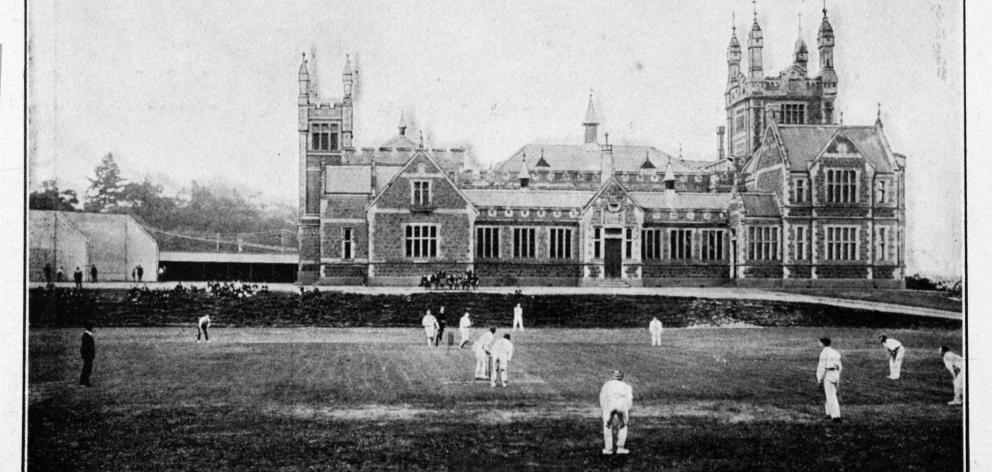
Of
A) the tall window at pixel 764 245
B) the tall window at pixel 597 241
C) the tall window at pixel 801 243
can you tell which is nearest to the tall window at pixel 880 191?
the tall window at pixel 801 243

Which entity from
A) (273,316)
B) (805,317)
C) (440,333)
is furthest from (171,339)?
(805,317)

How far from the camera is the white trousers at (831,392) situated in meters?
6.40

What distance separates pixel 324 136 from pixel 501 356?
98.0 inches

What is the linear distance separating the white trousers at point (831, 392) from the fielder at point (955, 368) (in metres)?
1.18

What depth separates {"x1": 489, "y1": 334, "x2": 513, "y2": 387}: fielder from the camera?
6.58 meters

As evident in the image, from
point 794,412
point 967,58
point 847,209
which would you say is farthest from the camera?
point 847,209

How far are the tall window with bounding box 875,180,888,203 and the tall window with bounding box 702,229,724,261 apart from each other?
1456 millimetres

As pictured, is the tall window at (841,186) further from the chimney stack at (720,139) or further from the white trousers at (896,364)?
the white trousers at (896,364)

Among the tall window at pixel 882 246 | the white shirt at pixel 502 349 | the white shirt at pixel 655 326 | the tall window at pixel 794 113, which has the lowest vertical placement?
the white shirt at pixel 502 349

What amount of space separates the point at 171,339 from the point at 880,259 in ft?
21.3

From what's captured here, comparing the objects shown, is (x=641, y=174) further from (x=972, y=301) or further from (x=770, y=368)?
(x=972, y=301)

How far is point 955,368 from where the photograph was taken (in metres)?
6.90

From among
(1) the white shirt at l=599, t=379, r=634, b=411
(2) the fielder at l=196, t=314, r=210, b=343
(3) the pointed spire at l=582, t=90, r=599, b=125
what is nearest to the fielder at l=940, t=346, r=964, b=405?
(1) the white shirt at l=599, t=379, r=634, b=411

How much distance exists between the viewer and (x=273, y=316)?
7164 mm
